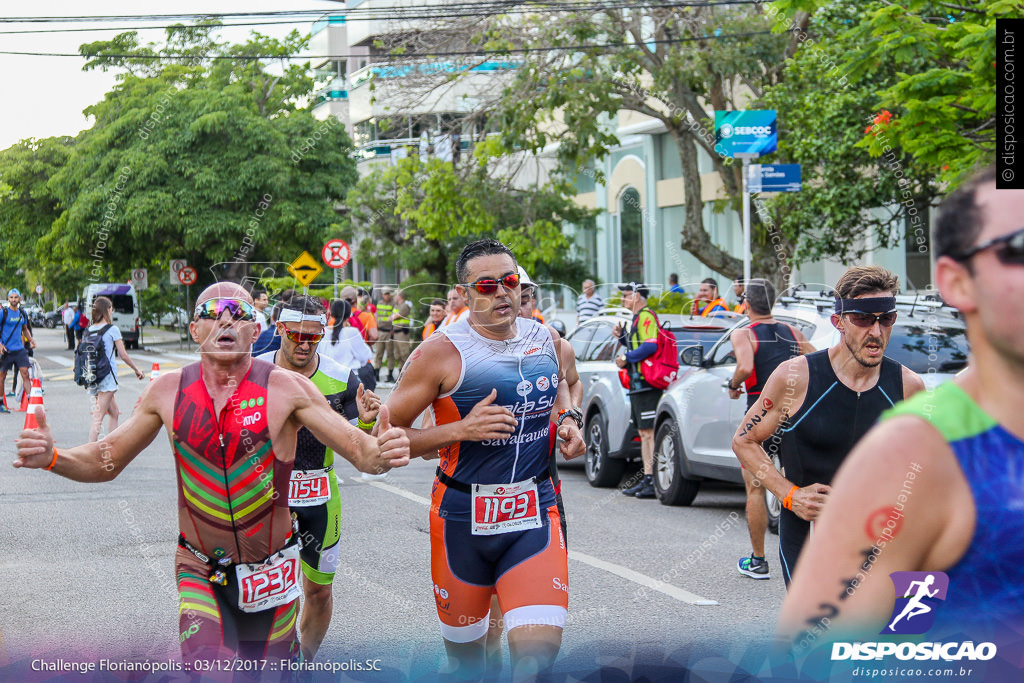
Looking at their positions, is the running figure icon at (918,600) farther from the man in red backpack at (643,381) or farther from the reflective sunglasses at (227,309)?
the man in red backpack at (643,381)

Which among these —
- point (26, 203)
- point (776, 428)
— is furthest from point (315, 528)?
point (26, 203)

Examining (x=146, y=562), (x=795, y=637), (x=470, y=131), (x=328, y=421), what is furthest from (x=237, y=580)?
(x=470, y=131)

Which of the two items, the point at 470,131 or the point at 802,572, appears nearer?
the point at 802,572

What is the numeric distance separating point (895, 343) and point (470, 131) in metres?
15.9

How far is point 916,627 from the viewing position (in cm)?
194

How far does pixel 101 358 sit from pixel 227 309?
12.0m

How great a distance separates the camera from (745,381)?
9.15 m

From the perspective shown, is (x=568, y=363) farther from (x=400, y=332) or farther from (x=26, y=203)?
(x=400, y=332)

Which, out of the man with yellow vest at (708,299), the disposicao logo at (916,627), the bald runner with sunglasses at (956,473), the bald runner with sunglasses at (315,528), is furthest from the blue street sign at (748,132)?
the bald runner with sunglasses at (956,473)

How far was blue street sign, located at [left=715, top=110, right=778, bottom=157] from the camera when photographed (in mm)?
14992

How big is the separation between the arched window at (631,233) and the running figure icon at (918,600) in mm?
31404

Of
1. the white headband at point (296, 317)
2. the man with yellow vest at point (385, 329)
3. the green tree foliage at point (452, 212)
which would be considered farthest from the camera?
the man with yellow vest at point (385, 329)

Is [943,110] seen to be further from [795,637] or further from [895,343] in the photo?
[795,637]

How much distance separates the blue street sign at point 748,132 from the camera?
49.2 ft
